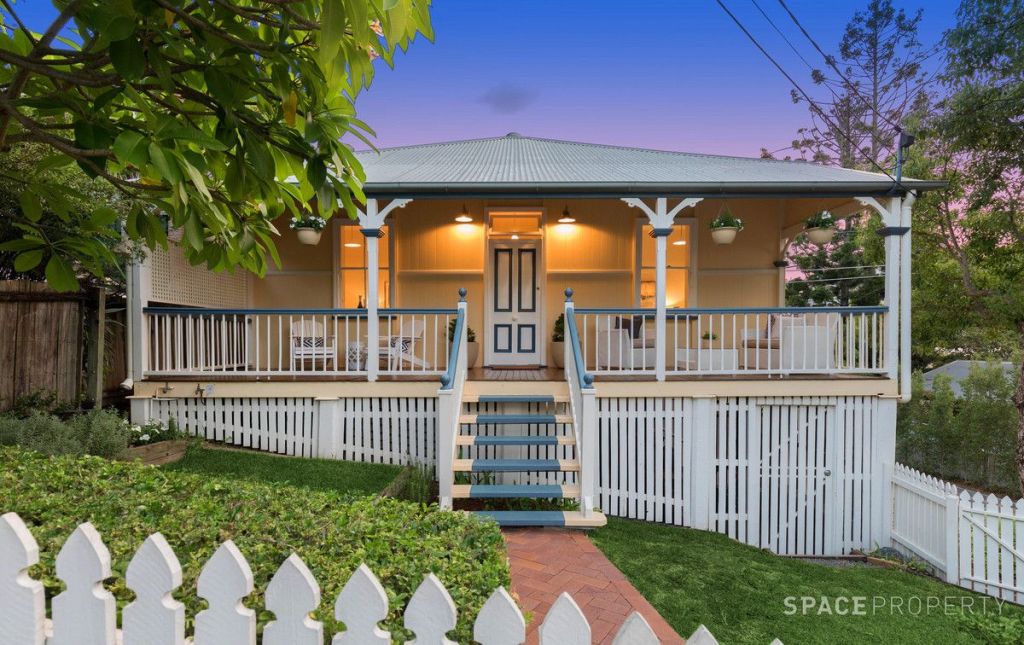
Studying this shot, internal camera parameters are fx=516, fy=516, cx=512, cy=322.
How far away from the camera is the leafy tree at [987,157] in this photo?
8031 mm

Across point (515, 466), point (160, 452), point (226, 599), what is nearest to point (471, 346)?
point (515, 466)

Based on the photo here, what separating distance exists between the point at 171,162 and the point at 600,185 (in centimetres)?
603

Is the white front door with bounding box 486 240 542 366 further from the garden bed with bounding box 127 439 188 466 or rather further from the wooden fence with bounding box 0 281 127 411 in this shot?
the wooden fence with bounding box 0 281 127 411

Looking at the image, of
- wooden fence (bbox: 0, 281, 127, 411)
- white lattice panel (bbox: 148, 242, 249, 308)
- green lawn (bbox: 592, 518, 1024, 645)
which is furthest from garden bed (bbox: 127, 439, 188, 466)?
green lawn (bbox: 592, 518, 1024, 645)

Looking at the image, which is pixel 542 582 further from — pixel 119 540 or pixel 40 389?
pixel 40 389

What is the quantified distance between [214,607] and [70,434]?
220 inches

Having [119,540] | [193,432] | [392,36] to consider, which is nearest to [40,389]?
[193,432]

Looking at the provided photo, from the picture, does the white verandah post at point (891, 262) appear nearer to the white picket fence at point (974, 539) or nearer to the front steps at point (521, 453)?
the white picket fence at point (974, 539)

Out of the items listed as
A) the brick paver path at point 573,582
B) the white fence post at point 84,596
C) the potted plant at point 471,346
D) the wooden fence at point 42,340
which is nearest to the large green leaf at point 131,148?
the white fence post at point 84,596

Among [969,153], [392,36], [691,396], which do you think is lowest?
[691,396]

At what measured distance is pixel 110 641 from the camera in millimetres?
1341

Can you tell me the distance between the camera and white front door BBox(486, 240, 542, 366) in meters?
9.33

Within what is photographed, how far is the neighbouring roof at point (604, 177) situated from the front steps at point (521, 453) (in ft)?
8.86

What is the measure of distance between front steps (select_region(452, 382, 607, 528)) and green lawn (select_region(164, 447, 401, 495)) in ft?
3.29
